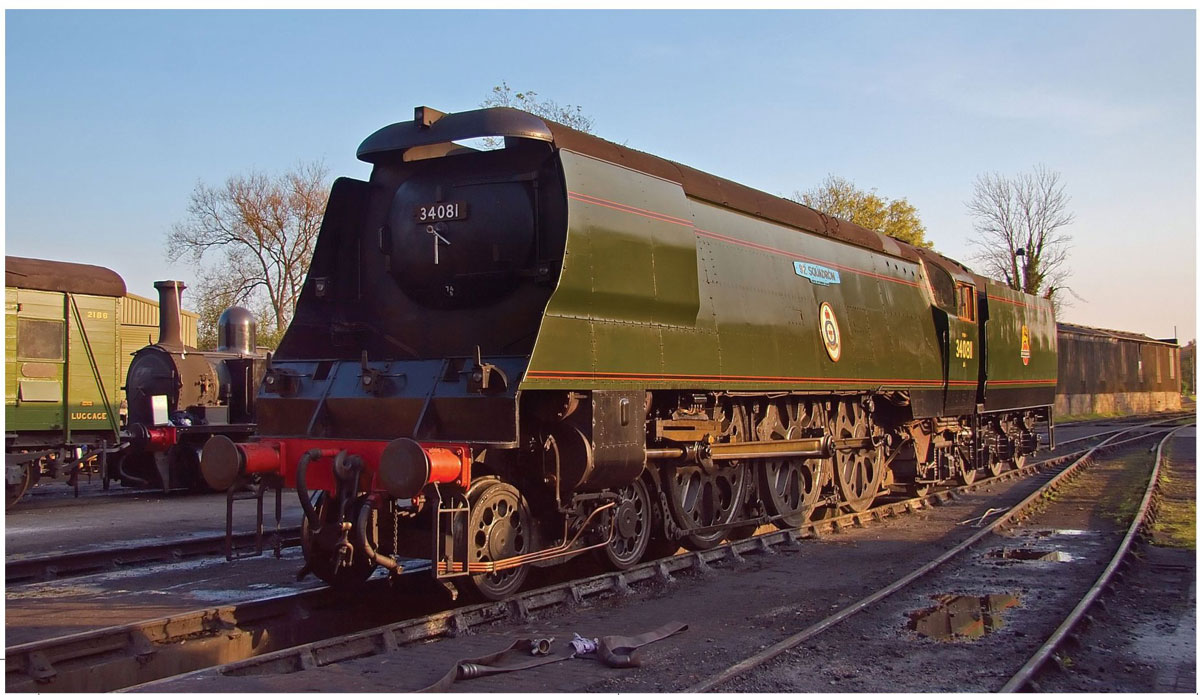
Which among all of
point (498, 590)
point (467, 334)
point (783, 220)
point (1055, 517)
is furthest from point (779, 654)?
point (1055, 517)

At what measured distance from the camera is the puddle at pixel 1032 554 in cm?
986

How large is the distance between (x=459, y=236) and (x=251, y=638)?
11.0 feet

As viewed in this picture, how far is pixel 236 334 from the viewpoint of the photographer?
66.6ft

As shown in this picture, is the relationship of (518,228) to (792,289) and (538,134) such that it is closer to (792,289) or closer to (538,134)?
(538,134)

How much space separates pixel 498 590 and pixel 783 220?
18.4 feet

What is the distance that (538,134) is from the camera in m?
7.52

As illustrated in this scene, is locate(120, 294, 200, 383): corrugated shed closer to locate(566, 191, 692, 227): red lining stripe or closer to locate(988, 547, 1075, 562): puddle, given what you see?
locate(566, 191, 692, 227): red lining stripe

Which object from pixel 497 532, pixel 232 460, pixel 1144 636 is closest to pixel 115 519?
pixel 232 460

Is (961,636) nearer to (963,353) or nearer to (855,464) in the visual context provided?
(855,464)

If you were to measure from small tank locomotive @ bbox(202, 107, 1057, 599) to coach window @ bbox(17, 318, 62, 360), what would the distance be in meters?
8.85

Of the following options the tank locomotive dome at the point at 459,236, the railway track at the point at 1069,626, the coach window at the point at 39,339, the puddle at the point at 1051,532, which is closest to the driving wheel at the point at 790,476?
the puddle at the point at 1051,532

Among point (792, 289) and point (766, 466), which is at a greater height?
point (792, 289)

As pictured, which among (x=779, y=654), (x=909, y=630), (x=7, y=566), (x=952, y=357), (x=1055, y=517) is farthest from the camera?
(x=952, y=357)

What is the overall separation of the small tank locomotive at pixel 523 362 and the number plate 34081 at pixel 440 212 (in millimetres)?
25
